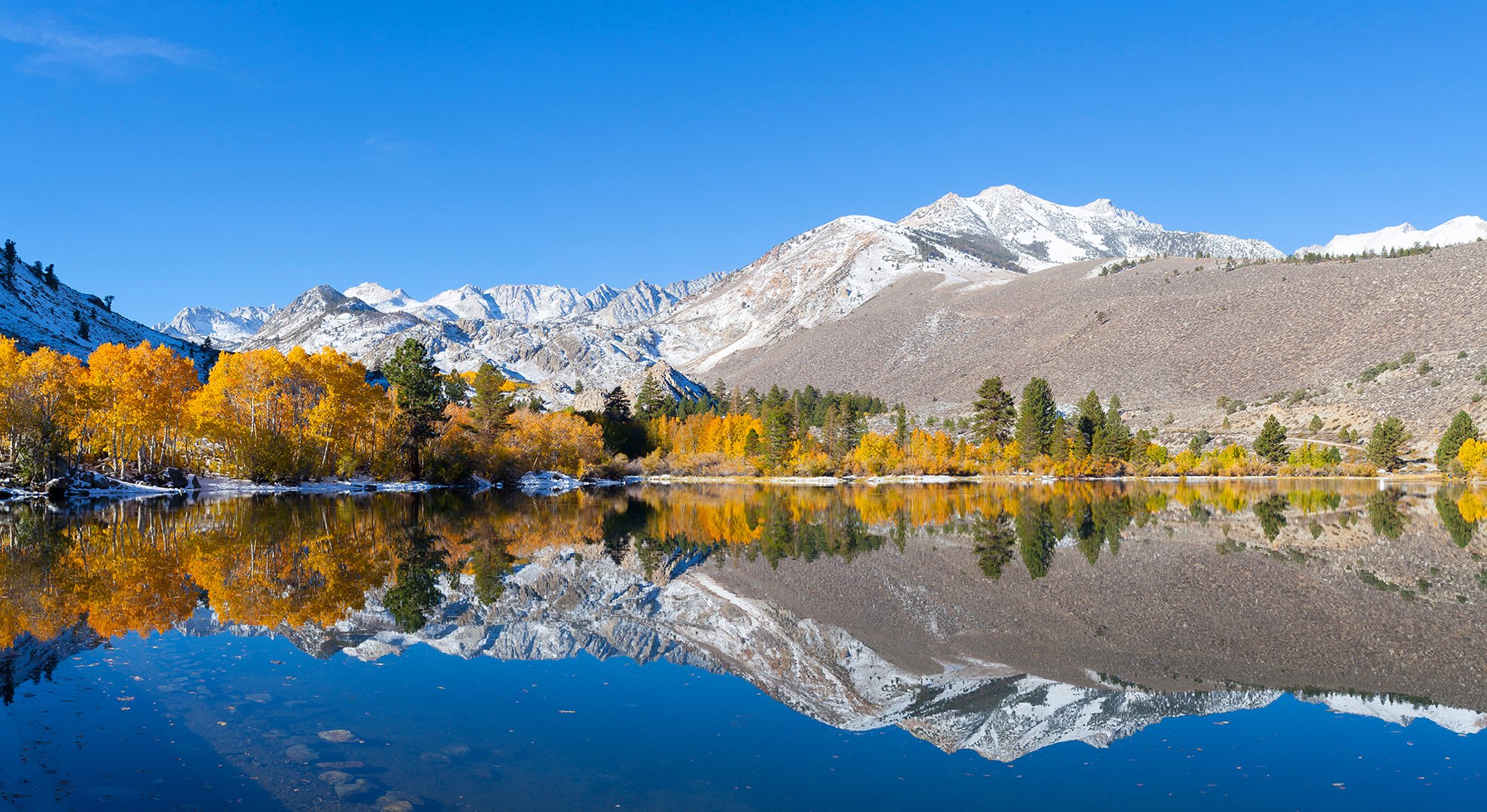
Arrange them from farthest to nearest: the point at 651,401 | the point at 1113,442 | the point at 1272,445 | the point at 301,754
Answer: the point at 651,401 < the point at 1272,445 < the point at 1113,442 < the point at 301,754

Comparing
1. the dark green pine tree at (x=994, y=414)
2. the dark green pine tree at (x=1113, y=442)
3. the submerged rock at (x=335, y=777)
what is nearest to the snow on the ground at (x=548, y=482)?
the dark green pine tree at (x=994, y=414)

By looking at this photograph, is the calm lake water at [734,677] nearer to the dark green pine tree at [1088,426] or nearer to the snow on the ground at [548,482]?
the snow on the ground at [548,482]

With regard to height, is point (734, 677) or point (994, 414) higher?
Answer: point (994, 414)

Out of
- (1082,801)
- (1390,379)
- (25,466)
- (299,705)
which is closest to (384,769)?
(299,705)

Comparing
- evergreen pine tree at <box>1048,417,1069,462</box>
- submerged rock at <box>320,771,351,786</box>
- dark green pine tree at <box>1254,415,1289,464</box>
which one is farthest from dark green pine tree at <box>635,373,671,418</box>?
submerged rock at <box>320,771,351,786</box>

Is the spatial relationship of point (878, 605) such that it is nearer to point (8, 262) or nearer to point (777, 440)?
point (777, 440)

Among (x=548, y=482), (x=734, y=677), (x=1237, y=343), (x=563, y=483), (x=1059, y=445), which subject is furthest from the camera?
(x=1237, y=343)

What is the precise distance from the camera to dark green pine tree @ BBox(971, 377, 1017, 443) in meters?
96.2

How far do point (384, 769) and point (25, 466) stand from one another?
53.7 meters

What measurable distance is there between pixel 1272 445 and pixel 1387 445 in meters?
9.96

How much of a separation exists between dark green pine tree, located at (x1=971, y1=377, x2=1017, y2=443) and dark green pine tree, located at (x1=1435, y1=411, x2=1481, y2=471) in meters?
36.9

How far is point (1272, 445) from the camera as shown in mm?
93062

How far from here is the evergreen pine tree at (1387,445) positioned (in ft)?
281

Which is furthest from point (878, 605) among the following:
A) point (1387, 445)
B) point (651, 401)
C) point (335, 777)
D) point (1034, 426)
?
point (651, 401)
